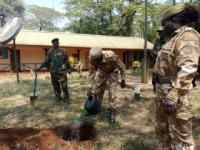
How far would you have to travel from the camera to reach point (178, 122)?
339 centimetres

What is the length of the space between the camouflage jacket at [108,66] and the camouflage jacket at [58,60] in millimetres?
2137

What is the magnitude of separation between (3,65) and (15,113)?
16.4m

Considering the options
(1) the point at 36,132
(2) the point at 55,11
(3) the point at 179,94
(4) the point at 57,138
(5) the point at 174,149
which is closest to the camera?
(3) the point at 179,94

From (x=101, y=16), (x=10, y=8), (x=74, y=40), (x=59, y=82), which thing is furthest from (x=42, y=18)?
(x=59, y=82)

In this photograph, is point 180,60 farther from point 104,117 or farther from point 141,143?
point 104,117

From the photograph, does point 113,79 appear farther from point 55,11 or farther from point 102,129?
point 55,11

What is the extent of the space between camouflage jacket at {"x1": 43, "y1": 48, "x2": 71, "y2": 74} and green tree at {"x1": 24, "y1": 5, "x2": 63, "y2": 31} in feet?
128

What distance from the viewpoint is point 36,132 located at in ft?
20.2

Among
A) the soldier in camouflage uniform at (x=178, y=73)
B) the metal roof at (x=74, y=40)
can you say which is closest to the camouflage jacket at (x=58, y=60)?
the soldier in camouflage uniform at (x=178, y=73)

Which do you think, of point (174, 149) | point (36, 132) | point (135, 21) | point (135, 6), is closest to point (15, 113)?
point (36, 132)

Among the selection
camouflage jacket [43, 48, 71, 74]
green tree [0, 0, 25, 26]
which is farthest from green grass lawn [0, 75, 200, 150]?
green tree [0, 0, 25, 26]

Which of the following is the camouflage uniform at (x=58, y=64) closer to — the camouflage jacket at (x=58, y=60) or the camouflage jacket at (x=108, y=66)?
the camouflage jacket at (x=58, y=60)

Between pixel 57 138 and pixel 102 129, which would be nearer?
pixel 57 138

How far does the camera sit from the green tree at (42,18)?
46.2 meters
